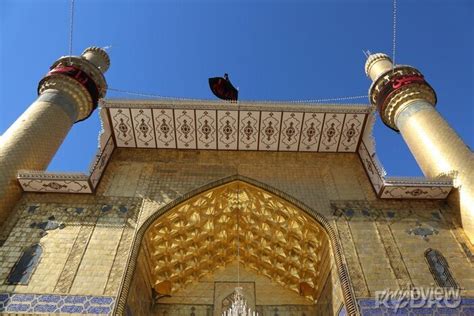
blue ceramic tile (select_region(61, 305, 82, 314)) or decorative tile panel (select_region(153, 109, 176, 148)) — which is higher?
decorative tile panel (select_region(153, 109, 176, 148))

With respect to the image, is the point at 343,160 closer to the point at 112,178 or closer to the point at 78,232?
the point at 112,178

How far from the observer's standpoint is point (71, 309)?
4438 mm

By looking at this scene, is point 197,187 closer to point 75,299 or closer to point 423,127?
point 75,299

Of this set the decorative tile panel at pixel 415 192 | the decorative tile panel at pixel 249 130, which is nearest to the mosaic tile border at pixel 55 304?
the decorative tile panel at pixel 249 130

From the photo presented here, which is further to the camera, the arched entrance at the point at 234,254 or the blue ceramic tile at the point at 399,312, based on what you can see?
the arched entrance at the point at 234,254

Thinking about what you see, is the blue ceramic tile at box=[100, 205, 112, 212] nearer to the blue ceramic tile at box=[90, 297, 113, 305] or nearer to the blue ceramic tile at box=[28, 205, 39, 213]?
the blue ceramic tile at box=[28, 205, 39, 213]

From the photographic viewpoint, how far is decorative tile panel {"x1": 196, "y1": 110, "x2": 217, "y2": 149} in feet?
21.1

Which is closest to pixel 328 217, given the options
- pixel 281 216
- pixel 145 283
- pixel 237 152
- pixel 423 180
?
pixel 281 216

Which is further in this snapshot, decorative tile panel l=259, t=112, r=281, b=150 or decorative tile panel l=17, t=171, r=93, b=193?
decorative tile panel l=259, t=112, r=281, b=150

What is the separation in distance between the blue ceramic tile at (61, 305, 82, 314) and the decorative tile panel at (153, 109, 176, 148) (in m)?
2.94

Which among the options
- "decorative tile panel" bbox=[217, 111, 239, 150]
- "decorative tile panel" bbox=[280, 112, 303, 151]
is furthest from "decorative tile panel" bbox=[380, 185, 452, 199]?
"decorative tile panel" bbox=[217, 111, 239, 150]

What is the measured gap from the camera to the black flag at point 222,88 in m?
7.46

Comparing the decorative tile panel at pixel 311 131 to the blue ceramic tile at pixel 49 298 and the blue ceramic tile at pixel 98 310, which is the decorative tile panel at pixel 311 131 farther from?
the blue ceramic tile at pixel 49 298

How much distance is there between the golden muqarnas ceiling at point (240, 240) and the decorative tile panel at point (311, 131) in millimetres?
1172
